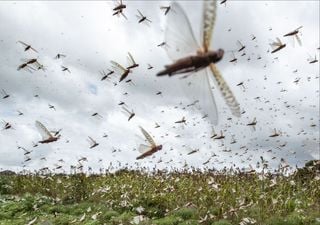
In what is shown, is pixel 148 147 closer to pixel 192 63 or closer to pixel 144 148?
pixel 144 148

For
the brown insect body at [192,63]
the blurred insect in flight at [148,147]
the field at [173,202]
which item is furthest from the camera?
the field at [173,202]

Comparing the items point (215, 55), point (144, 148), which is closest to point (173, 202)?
point (144, 148)

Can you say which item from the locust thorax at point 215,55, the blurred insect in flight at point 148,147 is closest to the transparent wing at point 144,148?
the blurred insect in flight at point 148,147

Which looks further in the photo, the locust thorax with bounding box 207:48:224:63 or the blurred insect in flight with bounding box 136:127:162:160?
the blurred insect in flight with bounding box 136:127:162:160

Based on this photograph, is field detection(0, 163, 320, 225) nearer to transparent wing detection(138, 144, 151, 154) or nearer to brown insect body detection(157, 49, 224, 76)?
transparent wing detection(138, 144, 151, 154)

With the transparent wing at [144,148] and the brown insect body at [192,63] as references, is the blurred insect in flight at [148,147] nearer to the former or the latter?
the transparent wing at [144,148]

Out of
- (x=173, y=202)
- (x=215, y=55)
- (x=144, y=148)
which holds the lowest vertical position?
(x=173, y=202)

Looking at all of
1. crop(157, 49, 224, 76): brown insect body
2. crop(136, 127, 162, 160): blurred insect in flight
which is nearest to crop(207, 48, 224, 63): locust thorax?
crop(157, 49, 224, 76): brown insect body

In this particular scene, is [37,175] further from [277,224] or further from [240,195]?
[277,224]

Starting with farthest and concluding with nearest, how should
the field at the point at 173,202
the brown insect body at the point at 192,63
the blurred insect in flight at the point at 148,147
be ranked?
the field at the point at 173,202 → the blurred insect in flight at the point at 148,147 → the brown insect body at the point at 192,63
